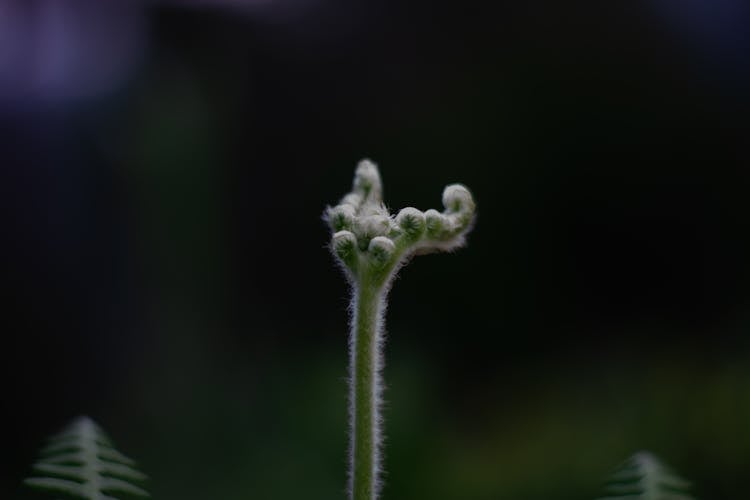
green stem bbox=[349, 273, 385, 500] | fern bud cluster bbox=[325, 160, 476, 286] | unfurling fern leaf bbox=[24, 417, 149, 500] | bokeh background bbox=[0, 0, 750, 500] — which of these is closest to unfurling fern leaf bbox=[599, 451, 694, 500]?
green stem bbox=[349, 273, 385, 500]

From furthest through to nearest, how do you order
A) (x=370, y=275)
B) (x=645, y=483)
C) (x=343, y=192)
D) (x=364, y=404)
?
(x=343, y=192)
(x=370, y=275)
(x=364, y=404)
(x=645, y=483)

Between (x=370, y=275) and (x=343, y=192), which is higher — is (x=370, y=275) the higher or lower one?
the lower one

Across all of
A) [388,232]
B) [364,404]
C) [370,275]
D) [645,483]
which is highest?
[388,232]

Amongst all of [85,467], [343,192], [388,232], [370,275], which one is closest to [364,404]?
[370,275]

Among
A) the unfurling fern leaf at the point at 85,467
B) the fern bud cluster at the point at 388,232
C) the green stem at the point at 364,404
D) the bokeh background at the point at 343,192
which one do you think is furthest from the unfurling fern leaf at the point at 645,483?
the bokeh background at the point at 343,192

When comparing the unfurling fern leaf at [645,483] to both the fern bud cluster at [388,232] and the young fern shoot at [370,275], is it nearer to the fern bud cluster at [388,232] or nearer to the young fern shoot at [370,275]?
the young fern shoot at [370,275]

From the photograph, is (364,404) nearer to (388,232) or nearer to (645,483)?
(388,232)
